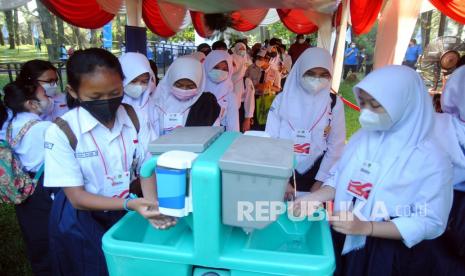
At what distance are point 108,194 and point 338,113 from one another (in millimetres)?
1421

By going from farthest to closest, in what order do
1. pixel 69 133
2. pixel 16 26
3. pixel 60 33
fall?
pixel 16 26 → pixel 60 33 → pixel 69 133

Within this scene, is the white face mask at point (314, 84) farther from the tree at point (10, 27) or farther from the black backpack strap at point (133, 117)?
the tree at point (10, 27)

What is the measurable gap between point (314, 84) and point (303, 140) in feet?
1.14

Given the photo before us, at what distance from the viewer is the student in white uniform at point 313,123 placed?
202 centimetres

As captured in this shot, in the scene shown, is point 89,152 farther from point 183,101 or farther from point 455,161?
point 455,161

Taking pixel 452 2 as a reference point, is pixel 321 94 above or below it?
below

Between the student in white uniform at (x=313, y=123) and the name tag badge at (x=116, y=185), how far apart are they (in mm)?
1085

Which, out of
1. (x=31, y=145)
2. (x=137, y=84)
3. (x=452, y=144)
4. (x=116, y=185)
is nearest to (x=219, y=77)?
(x=137, y=84)

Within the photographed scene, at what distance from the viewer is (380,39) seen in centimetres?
465

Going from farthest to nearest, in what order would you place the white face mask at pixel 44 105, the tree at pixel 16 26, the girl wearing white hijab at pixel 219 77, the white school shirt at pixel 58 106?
the tree at pixel 16 26, the girl wearing white hijab at pixel 219 77, the white school shirt at pixel 58 106, the white face mask at pixel 44 105

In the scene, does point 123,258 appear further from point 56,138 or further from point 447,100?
point 447,100

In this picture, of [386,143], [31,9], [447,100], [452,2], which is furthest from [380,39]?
[31,9]

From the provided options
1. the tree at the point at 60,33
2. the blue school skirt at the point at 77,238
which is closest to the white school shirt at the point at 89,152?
the blue school skirt at the point at 77,238

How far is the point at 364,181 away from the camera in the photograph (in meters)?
1.16
